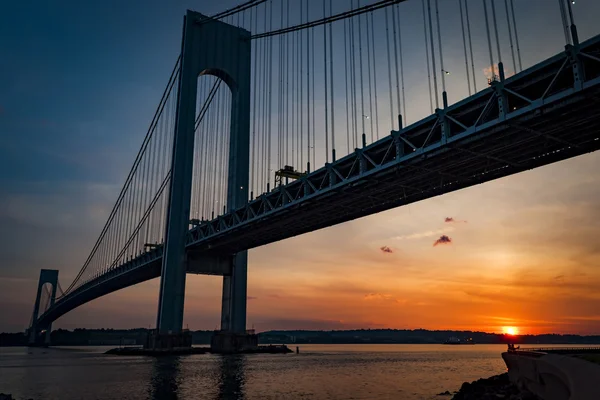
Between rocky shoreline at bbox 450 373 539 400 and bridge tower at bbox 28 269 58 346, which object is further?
bridge tower at bbox 28 269 58 346

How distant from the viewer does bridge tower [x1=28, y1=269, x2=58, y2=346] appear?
14438 centimetres

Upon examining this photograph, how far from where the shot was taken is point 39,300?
504ft

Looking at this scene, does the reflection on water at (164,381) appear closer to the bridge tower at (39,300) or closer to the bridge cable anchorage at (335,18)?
the bridge cable anchorage at (335,18)

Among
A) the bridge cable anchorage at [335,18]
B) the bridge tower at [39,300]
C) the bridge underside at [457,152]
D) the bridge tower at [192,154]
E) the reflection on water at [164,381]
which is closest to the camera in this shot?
the bridge underside at [457,152]

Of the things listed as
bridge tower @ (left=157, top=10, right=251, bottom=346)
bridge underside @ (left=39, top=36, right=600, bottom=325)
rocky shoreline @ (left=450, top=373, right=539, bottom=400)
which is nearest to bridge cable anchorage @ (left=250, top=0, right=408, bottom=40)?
bridge tower @ (left=157, top=10, right=251, bottom=346)

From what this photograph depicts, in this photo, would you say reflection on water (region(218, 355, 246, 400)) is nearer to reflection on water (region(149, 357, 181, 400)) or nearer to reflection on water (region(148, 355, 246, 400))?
reflection on water (region(148, 355, 246, 400))

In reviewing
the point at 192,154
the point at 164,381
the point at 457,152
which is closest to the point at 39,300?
the point at 192,154

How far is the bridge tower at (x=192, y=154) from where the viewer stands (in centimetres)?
5866

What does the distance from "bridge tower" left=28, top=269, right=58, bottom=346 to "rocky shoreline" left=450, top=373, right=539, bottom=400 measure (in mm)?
140157

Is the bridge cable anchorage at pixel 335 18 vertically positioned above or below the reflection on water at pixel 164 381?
above

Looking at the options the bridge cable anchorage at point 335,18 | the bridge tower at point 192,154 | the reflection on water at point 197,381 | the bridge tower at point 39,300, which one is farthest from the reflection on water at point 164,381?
the bridge tower at point 39,300

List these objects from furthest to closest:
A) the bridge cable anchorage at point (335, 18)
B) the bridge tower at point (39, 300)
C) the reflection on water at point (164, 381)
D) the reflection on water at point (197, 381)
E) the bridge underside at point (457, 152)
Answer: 1. the bridge tower at point (39, 300)
2. the bridge cable anchorage at point (335, 18)
3. the reflection on water at point (197, 381)
4. the reflection on water at point (164, 381)
5. the bridge underside at point (457, 152)

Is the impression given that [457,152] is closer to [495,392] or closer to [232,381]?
[495,392]

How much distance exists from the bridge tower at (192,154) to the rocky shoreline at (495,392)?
3662cm
